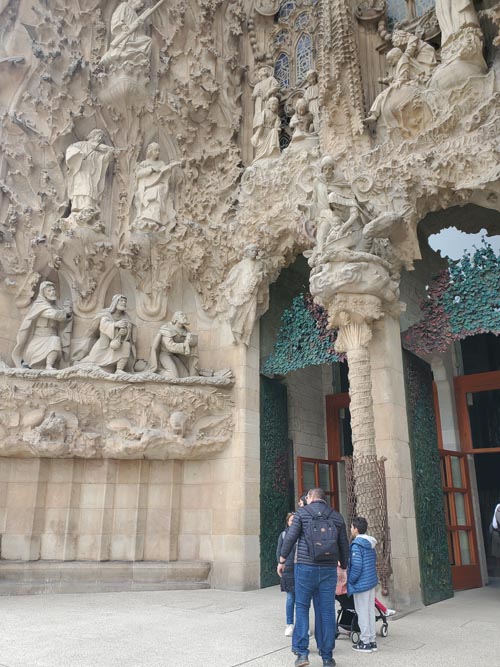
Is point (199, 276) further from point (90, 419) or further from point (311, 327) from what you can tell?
point (90, 419)

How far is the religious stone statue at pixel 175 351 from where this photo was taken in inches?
338

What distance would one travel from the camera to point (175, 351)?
8.58 metres

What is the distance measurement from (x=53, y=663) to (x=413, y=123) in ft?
22.9

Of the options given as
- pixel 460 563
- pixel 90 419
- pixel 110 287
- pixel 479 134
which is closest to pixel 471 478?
pixel 460 563

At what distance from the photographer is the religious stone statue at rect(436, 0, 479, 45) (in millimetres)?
7035

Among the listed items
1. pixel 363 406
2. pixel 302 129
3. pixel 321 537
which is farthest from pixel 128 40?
pixel 321 537

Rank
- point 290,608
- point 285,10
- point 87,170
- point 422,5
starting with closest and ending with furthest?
point 290,608, point 422,5, point 87,170, point 285,10

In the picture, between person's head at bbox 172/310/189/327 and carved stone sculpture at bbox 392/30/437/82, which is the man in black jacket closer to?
person's head at bbox 172/310/189/327

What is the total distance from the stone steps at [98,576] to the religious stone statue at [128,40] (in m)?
7.61

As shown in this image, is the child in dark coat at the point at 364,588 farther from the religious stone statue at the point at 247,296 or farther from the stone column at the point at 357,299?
the religious stone statue at the point at 247,296

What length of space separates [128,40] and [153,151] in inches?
70.7

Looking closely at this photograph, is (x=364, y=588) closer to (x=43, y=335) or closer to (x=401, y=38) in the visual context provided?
(x=43, y=335)

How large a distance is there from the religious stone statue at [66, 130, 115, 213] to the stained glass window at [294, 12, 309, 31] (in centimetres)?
415

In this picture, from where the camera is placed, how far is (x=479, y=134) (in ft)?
22.4
